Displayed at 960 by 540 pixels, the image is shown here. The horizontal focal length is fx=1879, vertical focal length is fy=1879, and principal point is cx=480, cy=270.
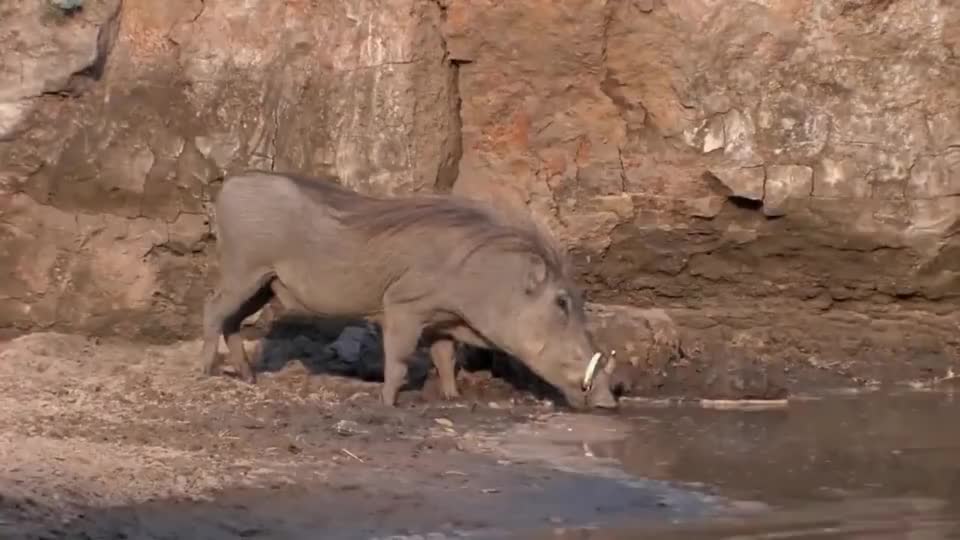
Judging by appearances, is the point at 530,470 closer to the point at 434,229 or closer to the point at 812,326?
the point at 434,229

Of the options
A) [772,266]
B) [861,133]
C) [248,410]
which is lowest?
[248,410]

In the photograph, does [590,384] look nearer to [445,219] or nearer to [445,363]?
[445,363]

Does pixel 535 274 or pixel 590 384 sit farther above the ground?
pixel 535 274

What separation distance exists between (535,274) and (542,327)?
25 centimetres

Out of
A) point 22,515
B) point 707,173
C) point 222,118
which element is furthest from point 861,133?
point 22,515

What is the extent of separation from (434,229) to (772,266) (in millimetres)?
2116

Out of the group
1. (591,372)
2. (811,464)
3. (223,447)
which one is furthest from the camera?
(591,372)

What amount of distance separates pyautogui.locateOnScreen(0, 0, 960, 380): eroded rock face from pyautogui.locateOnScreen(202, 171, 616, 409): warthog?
34.8 inches

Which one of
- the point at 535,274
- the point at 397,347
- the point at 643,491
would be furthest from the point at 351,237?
the point at 643,491

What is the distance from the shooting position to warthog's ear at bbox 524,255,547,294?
8680mm

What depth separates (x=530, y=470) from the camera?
7160 millimetres

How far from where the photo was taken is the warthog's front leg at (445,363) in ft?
29.2

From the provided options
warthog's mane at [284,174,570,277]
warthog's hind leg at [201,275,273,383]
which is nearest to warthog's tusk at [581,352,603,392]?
warthog's mane at [284,174,570,277]

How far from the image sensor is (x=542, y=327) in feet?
28.6
